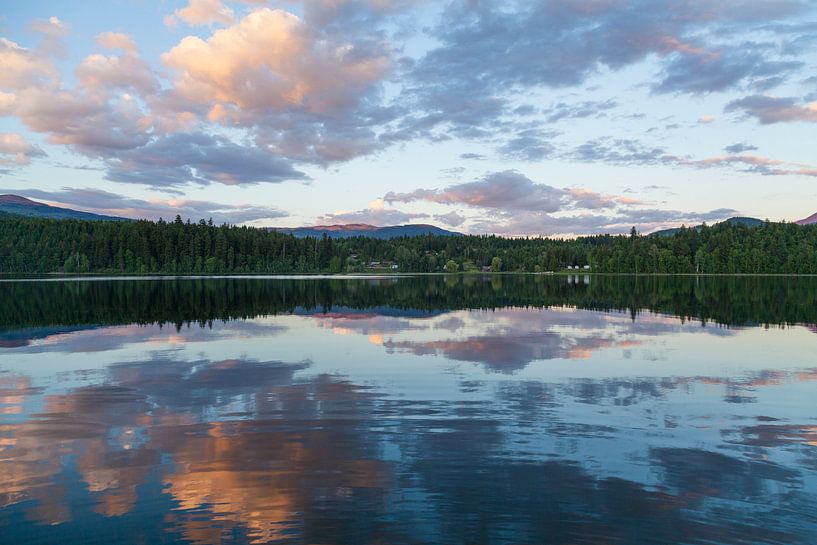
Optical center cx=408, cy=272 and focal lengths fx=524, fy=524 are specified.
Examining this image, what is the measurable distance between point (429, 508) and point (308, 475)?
3356 millimetres

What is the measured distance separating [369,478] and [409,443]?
2551 mm

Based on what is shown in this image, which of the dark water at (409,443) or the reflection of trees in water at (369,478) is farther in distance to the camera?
the dark water at (409,443)

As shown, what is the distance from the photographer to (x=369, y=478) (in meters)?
12.8

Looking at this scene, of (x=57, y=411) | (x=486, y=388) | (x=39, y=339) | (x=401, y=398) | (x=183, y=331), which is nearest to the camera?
(x=57, y=411)

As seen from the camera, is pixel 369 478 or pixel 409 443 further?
pixel 409 443

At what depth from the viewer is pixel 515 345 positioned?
3391cm

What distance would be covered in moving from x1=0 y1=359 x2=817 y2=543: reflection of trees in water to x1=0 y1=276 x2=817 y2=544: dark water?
0.06 metres

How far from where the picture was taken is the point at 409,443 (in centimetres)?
1518

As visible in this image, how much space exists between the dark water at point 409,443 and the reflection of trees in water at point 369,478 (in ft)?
0.19

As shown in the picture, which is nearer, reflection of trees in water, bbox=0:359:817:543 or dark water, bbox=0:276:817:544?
reflection of trees in water, bbox=0:359:817:543

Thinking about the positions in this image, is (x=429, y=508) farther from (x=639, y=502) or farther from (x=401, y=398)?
(x=401, y=398)

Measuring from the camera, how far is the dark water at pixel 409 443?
35.4ft

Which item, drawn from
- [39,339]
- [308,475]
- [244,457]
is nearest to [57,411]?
[244,457]

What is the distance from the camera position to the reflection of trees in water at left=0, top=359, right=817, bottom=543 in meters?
10.6
